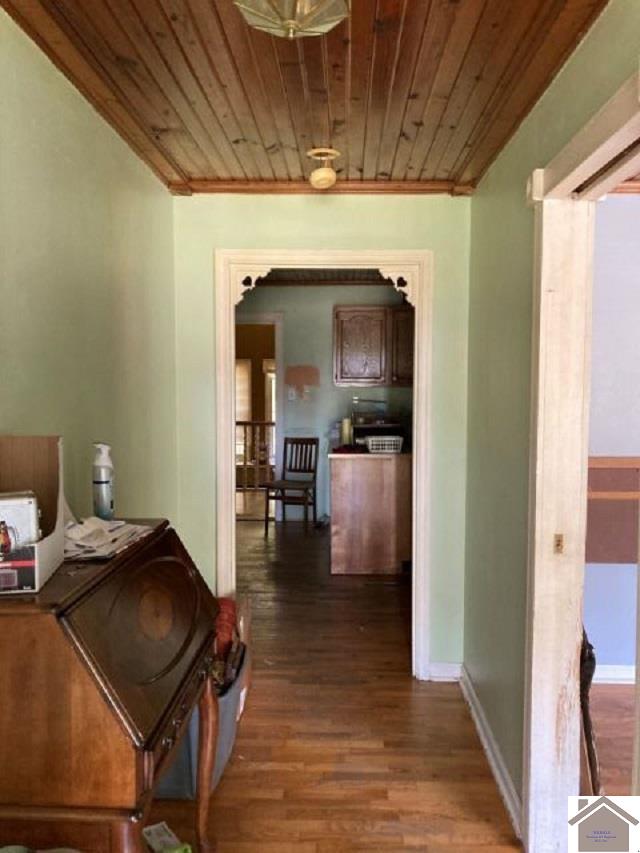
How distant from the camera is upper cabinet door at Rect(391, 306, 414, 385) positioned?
236 inches

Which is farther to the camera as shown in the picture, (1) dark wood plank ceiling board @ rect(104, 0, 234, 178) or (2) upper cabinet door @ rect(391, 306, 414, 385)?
(2) upper cabinet door @ rect(391, 306, 414, 385)

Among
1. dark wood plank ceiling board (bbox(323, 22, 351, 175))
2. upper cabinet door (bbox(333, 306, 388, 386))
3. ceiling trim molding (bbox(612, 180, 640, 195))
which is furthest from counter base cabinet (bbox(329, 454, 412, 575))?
dark wood plank ceiling board (bbox(323, 22, 351, 175))

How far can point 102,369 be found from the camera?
2178mm

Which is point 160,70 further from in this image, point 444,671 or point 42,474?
point 444,671

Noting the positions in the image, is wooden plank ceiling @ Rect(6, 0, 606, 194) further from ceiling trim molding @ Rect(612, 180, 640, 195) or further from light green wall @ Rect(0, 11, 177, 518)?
ceiling trim molding @ Rect(612, 180, 640, 195)

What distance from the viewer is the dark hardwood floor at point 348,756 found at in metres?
2.12

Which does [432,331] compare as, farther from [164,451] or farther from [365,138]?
[164,451]

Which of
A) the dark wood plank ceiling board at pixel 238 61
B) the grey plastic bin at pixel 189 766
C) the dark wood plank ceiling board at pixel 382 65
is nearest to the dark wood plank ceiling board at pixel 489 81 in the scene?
the dark wood plank ceiling board at pixel 382 65

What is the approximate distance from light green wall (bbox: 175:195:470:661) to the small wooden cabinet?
2.87 meters

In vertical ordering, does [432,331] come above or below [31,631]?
above

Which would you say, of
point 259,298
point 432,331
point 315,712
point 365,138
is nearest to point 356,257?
point 432,331

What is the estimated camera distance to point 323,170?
2.68 meters

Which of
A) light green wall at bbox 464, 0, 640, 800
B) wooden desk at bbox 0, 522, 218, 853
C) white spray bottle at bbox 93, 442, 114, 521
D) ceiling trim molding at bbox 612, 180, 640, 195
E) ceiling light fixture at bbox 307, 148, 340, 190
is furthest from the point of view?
ceiling trim molding at bbox 612, 180, 640, 195

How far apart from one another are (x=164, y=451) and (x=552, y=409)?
1777mm
